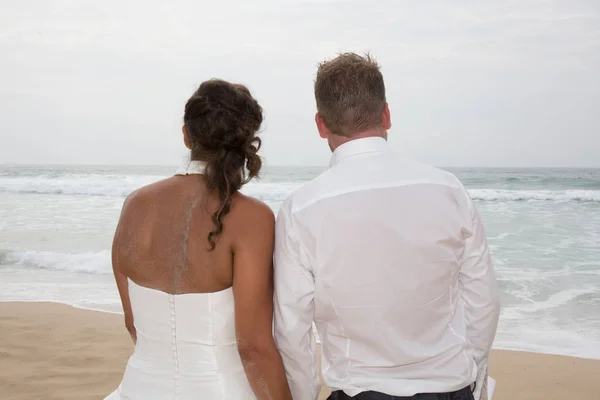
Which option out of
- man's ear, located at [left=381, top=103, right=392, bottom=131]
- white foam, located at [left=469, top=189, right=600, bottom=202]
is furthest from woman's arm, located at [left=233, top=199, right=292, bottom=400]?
white foam, located at [left=469, top=189, right=600, bottom=202]

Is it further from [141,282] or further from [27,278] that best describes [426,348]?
[27,278]

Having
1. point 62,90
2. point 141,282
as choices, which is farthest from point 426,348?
point 62,90

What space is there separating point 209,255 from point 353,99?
652 millimetres

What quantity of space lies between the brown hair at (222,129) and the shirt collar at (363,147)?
336mm

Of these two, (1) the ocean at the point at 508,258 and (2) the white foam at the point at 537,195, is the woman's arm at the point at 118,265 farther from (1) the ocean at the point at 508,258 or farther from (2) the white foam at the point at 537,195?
(2) the white foam at the point at 537,195

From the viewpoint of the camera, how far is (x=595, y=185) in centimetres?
2403

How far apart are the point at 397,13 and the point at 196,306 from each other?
16.8 meters

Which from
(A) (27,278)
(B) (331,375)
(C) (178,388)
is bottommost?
(A) (27,278)

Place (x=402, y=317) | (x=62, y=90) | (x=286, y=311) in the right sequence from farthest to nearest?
(x=62, y=90) < (x=286, y=311) < (x=402, y=317)

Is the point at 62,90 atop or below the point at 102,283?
atop

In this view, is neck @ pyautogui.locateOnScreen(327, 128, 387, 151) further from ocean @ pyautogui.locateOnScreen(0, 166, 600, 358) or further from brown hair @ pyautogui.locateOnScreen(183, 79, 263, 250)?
ocean @ pyautogui.locateOnScreen(0, 166, 600, 358)

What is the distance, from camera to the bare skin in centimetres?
180

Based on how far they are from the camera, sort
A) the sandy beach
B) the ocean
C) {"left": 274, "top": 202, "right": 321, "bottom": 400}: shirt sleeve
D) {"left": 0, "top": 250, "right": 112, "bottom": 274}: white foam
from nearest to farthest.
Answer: {"left": 274, "top": 202, "right": 321, "bottom": 400}: shirt sleeve → the sandy beach → the ocean → {"left": 0, "top": 250, "right": 112, "bottom": 274}: white foam

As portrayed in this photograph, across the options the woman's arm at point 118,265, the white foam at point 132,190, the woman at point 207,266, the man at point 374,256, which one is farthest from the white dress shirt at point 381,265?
the white foam at point 132,190
